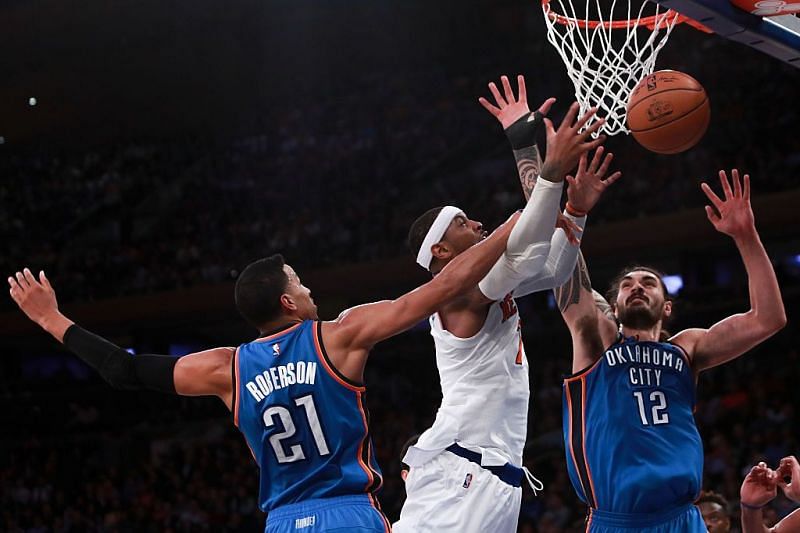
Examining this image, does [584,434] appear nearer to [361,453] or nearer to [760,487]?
[760,487]

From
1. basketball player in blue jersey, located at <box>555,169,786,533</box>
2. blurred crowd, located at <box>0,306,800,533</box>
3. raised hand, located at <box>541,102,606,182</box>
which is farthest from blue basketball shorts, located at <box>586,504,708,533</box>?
blurred crowd, located at <box>0,306,800,533</box>

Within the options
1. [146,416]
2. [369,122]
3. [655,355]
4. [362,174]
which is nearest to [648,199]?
[362,174]

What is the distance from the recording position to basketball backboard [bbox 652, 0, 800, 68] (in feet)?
15.0

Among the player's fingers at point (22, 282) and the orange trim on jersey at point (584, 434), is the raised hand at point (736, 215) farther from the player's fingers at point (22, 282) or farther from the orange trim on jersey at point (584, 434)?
the player's fingers at point (22, 282)

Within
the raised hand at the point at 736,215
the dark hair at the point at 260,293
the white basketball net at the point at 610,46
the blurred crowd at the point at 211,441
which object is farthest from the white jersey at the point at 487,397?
the blurred crowd at the point at 211,441

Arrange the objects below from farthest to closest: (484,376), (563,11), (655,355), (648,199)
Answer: (648,199), (563,11), (655,355), (484,376)

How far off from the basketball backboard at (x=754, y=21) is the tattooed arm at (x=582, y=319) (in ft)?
3.86

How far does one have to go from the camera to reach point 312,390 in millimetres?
3828

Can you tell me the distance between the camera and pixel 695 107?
198 inches

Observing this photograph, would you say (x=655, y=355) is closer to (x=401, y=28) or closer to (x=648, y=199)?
(x=648, y=199)

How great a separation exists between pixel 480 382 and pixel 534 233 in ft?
2.59

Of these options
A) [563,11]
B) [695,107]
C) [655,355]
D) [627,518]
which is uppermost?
[563,11]

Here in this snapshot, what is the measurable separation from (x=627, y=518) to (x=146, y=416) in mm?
15473

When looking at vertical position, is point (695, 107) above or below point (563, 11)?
below
